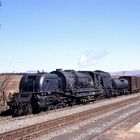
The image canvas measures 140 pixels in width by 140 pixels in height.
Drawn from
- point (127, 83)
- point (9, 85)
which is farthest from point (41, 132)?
point (127, 83)

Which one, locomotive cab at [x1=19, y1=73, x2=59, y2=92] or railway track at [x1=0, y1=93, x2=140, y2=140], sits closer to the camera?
railway track at [x1=0, y1=93, x2=140, y2=140]

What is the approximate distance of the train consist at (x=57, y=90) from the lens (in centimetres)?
2750

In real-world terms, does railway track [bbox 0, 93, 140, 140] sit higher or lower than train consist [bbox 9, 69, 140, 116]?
lower

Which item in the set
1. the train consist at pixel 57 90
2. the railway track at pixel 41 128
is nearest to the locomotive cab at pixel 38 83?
the train consist at pixel 57 90

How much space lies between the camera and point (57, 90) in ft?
103

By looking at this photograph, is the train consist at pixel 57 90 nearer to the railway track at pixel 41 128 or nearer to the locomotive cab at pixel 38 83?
the locomotive cab at pixel 38 83

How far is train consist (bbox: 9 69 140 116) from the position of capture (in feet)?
90.2

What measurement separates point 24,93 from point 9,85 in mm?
13015

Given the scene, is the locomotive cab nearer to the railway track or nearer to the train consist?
the train consist

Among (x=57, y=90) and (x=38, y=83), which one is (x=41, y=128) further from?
(x=57, y=90)

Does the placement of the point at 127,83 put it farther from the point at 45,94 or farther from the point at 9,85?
the point at 45,94

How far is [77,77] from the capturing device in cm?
3516

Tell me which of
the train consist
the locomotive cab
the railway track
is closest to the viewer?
the railway track

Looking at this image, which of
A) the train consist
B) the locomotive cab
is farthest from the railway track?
the locomotive cab
